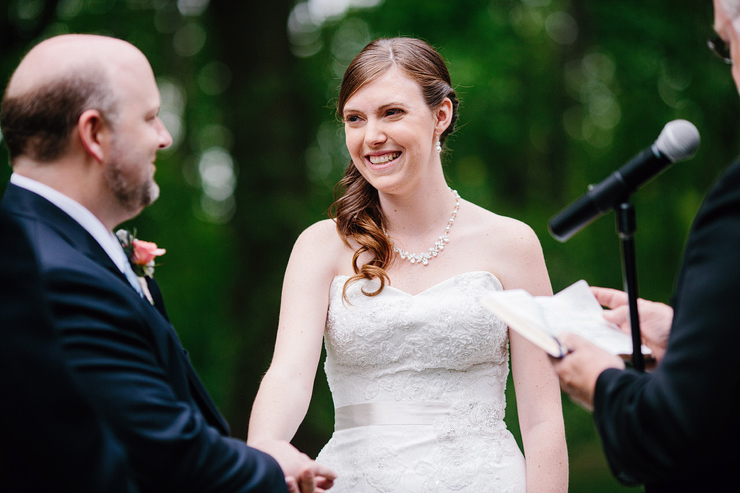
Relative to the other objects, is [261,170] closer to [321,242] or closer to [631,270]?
[321,242]

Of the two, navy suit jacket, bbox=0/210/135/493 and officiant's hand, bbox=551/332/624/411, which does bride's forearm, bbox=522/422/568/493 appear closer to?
officiant's hand, bbox=551/332/624/411

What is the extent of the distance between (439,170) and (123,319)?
6.53 ft

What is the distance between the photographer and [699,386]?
5.49ft

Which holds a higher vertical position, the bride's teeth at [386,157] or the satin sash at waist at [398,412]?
the bride's teeth at [386,157]

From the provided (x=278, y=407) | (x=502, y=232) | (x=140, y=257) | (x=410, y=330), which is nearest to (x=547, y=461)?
(x=410, y=330)

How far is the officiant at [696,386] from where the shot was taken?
166 centimetres

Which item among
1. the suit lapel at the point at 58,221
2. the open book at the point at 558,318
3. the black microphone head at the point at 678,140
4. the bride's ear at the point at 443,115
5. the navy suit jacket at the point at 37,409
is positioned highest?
the bride's ear at the point at 443,115

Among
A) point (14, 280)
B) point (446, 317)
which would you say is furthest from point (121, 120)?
point (446, 317)

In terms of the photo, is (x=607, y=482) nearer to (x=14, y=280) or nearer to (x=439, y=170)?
(x=439, y=170)

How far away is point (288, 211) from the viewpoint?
8.08 metres

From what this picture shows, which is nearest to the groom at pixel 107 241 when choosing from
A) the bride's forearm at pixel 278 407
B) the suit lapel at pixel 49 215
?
the suit lapel at pixel 49 215

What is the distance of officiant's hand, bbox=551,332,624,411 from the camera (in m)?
2.00

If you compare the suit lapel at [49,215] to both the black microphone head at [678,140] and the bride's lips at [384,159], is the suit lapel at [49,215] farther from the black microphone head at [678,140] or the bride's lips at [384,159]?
the black microphone head at [678,140]

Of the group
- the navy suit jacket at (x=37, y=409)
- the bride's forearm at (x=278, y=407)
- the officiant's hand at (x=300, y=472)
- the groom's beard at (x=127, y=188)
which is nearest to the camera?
the navy suit jacket at (x=37, y=409)
